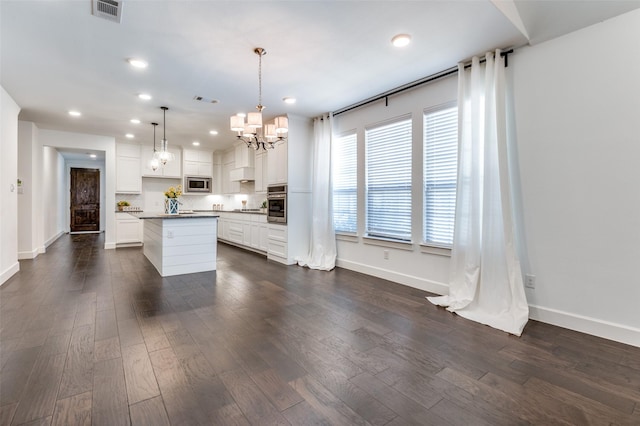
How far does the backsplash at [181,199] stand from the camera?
26.5ft

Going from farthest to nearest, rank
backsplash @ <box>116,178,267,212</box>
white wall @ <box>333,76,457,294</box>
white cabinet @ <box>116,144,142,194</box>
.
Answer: backsplash @ <box>116,178,267,212</box>
white cabinet @ <box>116,144,142,194</box>
white wall @ <box>333,76,457,294</box>

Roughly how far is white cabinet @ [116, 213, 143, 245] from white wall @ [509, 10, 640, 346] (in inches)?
321

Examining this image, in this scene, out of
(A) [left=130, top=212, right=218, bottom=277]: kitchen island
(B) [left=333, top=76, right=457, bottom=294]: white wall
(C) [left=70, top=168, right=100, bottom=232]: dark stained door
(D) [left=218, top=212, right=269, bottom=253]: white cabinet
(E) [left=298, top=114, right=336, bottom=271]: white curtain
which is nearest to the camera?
(B) [left=333, top=76, right=457, bottom=294]: white wall

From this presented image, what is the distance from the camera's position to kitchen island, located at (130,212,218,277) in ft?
14.5

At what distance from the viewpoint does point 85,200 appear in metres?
11.0

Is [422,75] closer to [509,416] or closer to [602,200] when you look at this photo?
[602,200]

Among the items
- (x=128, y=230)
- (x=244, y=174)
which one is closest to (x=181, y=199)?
(x=128, y=230)

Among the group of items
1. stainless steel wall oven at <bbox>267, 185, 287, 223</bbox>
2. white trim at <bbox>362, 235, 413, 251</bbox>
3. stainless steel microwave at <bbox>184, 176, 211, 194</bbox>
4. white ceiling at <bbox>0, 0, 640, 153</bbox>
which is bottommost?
white trim at <bbox>362, 235, 413, 251</bbox>

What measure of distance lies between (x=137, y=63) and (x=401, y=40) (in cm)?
285

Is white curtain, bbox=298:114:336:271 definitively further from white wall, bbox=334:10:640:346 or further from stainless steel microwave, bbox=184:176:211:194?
stainless steel microwave, bbox=184:176:211:194

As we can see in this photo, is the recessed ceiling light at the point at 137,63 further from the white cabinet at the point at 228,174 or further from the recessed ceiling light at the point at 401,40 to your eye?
the white cabinet at the point at 228,174

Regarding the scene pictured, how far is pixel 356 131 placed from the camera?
4781mm

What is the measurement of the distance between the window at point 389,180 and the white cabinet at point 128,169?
637cm

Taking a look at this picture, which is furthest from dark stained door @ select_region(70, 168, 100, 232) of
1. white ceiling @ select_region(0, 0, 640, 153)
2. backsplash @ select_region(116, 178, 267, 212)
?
white ceiling @ select_region(0, 0, 640, 153)
